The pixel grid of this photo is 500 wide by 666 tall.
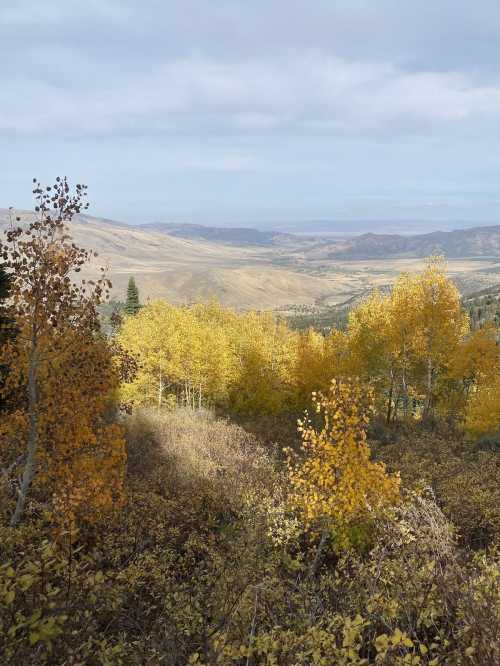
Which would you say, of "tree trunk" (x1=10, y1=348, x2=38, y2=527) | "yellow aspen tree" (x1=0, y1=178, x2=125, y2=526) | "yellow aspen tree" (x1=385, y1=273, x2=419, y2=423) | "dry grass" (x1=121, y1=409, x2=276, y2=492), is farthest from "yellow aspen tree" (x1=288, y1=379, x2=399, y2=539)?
"yellow aspen tree" (x1=385, y1=273, x2=419, y2=423)

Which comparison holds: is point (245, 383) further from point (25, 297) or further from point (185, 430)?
point (25, 297)

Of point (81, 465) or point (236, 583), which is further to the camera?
point (81, 465)

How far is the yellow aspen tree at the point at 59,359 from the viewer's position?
11039 millimetres

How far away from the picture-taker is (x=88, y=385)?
1244cm

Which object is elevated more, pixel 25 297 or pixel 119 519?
pixel 25 297

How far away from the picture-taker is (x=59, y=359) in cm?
1231

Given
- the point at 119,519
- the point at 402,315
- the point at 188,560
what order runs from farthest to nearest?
the point at 402,315 < the point at 119,519 < the point at 188,560

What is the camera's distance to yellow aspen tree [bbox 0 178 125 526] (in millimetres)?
11039

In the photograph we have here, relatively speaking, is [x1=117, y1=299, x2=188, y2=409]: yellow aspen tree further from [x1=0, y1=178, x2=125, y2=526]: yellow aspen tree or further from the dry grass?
[x1=0, y1=178, x2=125, y2=526]: yellow aspen tree

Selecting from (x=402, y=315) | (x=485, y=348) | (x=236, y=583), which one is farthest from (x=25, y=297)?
(x=485, y=348)

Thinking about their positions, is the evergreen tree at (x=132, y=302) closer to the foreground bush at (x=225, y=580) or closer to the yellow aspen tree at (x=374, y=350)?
the yellow aspen tree at (x=374, y=350)

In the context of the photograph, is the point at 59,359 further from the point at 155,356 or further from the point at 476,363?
the point at 476,363

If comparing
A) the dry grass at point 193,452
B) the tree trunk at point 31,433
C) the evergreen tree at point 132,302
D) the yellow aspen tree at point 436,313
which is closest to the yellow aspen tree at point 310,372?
the yellow aspen tree at point 436,313

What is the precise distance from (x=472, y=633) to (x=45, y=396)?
11461mm
